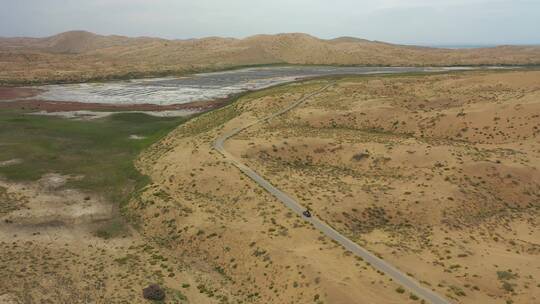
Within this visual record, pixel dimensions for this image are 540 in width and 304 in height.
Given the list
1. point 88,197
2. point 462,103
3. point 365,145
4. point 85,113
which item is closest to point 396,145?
point 365,145

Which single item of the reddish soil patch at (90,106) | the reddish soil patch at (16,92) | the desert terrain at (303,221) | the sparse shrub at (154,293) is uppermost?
the reddish soil patch at (16,92)

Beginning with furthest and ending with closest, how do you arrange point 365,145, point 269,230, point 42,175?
point 365,145 → point 42,175 → point 269,230

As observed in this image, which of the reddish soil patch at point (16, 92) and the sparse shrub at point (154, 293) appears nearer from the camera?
the sparse shrub at point (154, 293)

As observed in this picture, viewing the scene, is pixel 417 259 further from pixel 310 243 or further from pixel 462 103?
pixel 462 103

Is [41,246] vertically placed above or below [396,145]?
below

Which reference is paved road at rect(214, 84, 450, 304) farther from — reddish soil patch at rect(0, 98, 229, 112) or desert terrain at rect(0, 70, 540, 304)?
reddish soil patch at rect(0, 98, 229, 112)

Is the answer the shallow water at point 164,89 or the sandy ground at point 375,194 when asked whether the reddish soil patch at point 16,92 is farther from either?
the sandy ground at point 375,194

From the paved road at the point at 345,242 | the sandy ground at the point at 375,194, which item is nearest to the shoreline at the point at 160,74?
the sandy ground at the point at 375,194
